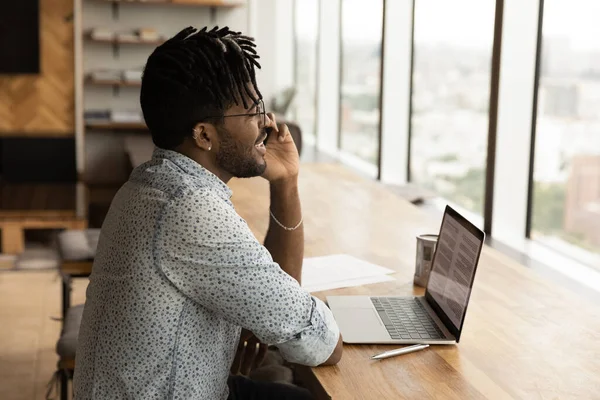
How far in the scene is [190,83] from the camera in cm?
153

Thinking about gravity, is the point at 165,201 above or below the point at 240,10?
below

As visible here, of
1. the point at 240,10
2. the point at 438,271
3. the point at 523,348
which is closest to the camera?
the point at 523,348

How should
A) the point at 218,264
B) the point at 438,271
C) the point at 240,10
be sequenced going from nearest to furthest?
the point at 218,264 → the point at 438,271 → the point at 240,10

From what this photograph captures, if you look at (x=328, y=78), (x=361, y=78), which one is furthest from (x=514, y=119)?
(x=328, y=78)

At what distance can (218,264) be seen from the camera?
1.45 m

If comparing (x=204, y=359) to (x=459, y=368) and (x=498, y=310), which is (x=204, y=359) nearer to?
(x=459, y=368)

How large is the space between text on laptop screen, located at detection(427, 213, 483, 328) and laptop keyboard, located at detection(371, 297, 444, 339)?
4cm

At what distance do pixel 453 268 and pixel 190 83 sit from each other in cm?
72

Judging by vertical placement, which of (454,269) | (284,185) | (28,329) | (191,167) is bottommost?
(28,329)

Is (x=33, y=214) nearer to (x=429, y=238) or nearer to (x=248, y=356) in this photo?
(x=248, y=356)

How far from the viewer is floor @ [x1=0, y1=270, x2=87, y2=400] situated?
3588 millimetres

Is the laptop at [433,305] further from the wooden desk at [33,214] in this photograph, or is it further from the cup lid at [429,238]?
the wooden desk at [33,214]

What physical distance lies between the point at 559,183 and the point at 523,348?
4.91ft

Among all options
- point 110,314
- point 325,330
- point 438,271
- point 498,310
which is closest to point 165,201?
point 110,314
